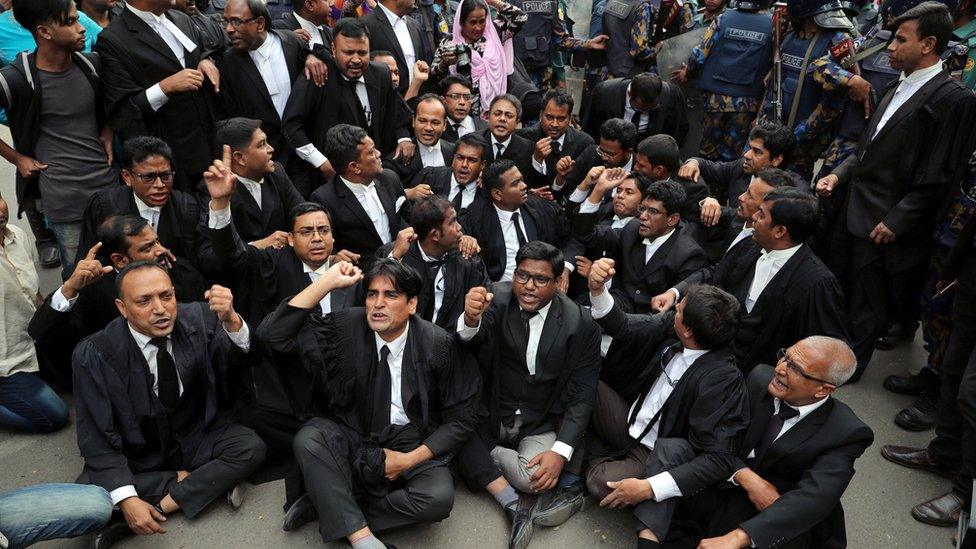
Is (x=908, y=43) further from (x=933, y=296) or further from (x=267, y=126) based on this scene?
(x=267, y=126)

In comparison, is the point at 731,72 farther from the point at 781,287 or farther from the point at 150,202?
the point at 150,202

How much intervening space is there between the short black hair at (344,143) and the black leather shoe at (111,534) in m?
2.36

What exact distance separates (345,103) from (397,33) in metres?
1.01

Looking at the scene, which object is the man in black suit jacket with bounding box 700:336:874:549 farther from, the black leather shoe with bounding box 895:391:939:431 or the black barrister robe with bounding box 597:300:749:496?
the black leather shoe with bounding box 895:391:939:431

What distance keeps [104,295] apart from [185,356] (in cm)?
81

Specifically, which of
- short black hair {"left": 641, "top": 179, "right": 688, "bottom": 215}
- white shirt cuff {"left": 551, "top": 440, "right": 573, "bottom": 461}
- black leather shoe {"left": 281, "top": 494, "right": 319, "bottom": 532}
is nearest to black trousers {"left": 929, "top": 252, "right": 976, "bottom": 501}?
short black hair {"left": 641, "top": 179, "right": 688, "bottom": 215}

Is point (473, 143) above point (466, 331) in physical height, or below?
above

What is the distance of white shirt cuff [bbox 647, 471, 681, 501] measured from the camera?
3107 millimetres

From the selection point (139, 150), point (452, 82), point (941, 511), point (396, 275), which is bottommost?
point (941, 511)

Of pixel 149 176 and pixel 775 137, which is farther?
pixel 775 137

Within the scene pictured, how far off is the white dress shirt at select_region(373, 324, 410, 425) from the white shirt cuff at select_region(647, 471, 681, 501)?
3.94 ft

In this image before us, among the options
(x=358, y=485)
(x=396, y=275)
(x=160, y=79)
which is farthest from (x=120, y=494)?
(x=160, y=79)

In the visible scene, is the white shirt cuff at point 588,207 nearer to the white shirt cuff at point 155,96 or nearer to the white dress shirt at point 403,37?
the white dress shirt at point 403,37

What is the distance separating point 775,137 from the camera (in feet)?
15.7
